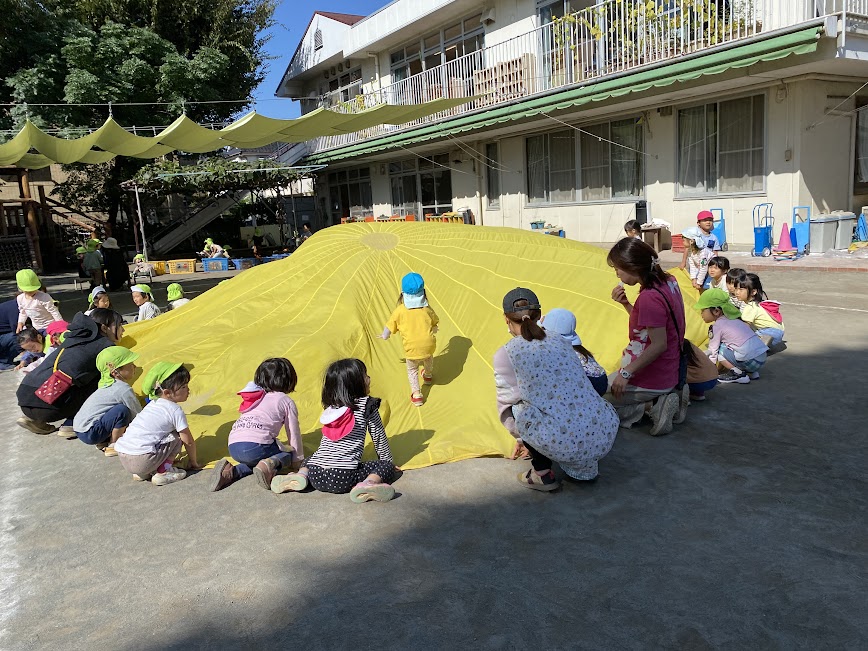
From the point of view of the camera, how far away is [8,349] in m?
7.49

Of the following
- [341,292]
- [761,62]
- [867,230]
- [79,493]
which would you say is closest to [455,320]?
[341,292]

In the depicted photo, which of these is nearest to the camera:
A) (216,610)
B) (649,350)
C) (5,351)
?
(216,610)

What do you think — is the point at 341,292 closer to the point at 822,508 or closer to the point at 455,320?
the point at 455,320

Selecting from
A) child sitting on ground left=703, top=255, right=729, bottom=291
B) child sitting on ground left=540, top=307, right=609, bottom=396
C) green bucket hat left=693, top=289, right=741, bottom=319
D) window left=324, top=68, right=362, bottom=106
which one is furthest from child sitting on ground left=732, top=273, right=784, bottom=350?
window left=324, top=68, right=362, bottom=106

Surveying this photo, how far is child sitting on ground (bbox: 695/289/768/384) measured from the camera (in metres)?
5.07

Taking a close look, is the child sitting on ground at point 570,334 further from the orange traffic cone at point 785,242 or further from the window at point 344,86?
the window at point 344,86

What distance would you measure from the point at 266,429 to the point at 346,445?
539 millimetres

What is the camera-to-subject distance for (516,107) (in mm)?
15062

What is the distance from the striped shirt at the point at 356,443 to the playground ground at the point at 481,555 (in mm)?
203

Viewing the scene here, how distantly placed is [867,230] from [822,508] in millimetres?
10766

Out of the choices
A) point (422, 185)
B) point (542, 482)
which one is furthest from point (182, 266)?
point (542, 482)

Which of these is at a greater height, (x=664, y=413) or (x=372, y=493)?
(x=664, y=413)

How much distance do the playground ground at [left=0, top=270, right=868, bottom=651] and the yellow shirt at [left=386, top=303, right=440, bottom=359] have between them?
43.4 inches

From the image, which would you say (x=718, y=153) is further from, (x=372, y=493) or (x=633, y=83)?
(x=372, y=493)
